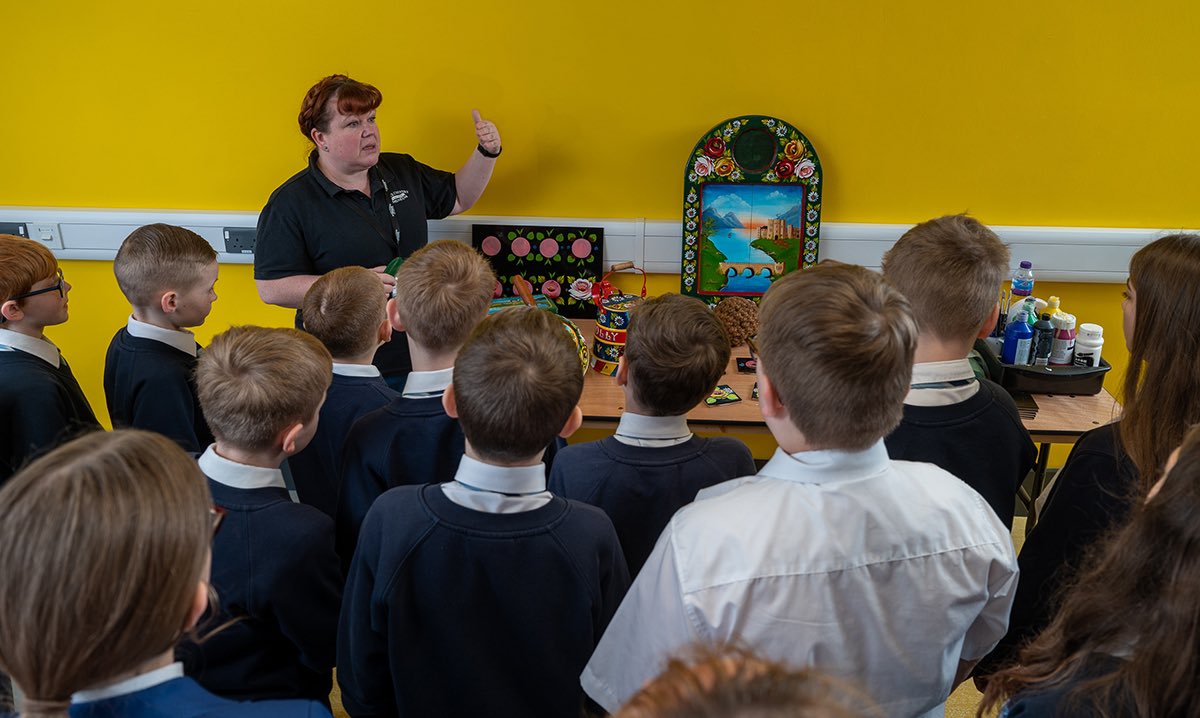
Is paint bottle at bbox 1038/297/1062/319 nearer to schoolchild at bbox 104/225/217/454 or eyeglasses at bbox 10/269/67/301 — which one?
schoolchild at bbox 104/225/217/454

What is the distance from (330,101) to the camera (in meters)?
2.68

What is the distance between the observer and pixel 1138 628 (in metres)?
0.93

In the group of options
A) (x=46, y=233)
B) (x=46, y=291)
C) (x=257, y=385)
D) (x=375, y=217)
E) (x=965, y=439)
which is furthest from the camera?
(x=46, y=233)

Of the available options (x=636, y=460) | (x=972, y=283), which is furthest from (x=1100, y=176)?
(x=636, y=460)

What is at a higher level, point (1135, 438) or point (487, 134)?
point (487, 134)

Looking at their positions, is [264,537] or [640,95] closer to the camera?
[264,537]

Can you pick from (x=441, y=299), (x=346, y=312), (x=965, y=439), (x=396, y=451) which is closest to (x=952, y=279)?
(x=965, y=439)

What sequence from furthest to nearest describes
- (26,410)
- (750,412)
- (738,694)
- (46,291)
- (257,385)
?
(750,412), (46,291), (26,410), (257,385), (738,694)

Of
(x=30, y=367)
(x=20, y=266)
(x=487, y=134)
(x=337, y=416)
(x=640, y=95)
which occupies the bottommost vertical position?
(x=337, y=416)

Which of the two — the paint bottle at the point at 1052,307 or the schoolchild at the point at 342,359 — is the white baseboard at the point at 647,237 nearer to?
the paint bottle at the point at 1052,307

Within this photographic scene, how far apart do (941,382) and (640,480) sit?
62 cm

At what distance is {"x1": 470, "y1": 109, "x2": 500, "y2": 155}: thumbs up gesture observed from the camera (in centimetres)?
290

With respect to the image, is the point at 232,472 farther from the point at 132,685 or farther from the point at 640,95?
the point at 640,95

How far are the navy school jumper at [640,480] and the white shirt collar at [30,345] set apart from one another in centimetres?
133
